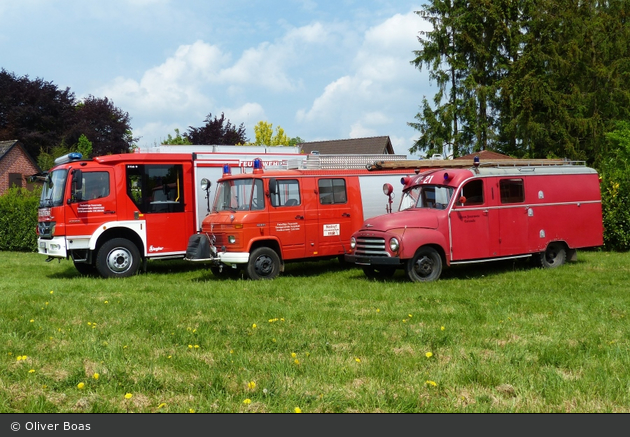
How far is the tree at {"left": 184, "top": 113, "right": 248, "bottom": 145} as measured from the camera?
46406 millimetres

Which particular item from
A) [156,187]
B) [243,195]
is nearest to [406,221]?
[243,195]

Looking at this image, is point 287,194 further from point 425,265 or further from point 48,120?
point 48,120

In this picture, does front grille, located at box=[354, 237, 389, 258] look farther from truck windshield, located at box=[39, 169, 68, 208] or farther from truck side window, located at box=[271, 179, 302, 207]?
truck windshield, located at box=[39, 169, 68, 208]

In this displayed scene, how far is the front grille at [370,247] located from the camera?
12438 millimetres

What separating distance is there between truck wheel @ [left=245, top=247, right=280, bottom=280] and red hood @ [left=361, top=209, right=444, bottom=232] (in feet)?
6.79

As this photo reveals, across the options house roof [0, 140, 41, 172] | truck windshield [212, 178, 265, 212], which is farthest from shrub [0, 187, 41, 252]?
house roof [0, 140, 41, 172]

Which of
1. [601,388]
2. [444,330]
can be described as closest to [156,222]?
[444,330]

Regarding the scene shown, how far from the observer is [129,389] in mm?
5348

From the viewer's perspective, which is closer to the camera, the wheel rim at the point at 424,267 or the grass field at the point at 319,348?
the grass field at the point at 319,348

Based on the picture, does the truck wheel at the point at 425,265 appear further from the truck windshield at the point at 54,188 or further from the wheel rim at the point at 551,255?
the truck windshield at the point at 54,188

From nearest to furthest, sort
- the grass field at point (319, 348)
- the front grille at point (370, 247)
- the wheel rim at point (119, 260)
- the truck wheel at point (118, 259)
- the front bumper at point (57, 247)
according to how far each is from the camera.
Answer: the grass field at point (319, 348)
the front grille at point (370, 247)
the front bumper at point (57, 247)
the truck wheel at point (118, 259)
the wheel rim at point (119, 260)

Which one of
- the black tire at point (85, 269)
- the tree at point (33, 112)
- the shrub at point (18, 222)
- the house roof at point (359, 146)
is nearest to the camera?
the black tire at point (85, 269)

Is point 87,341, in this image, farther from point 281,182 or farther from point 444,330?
point 281,182

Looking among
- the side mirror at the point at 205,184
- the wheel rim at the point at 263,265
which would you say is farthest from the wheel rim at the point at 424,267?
the side mirror at the point at 205,184
